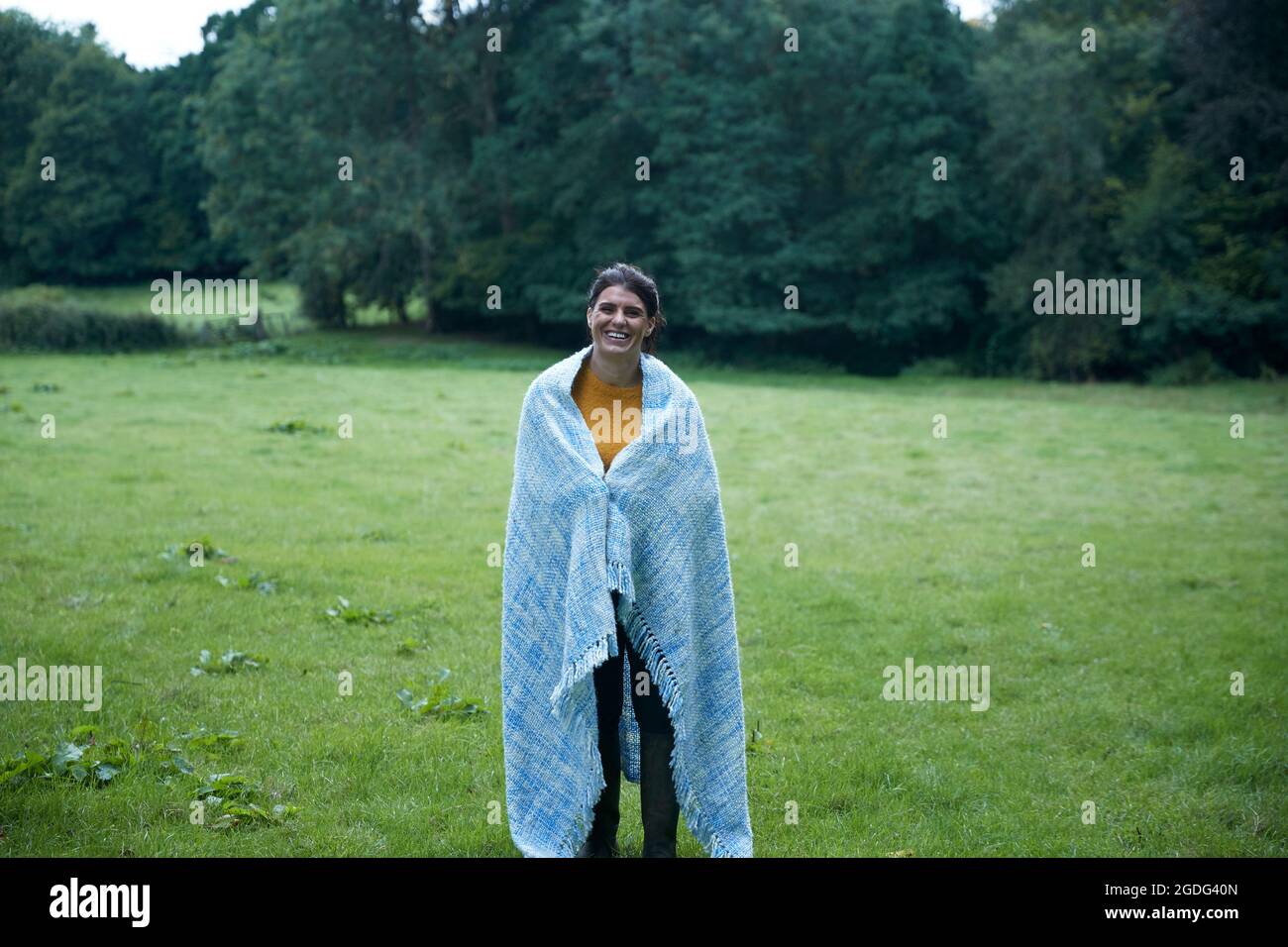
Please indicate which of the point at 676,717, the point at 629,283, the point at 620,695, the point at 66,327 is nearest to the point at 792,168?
the point at 66,327

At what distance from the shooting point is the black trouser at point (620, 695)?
469 centimetres

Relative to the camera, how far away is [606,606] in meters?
4.50

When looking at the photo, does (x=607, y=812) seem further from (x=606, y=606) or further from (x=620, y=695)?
(x=606, y=606)

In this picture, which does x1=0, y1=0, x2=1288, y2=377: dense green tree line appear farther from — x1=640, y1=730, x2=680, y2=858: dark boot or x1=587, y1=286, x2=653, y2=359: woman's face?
x1=640, y1=730, x2=680, y2=858: dark boot

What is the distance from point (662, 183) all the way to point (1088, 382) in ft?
48.5

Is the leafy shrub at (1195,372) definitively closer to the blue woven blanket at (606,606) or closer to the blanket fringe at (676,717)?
the blue woven blanket at (606,606)

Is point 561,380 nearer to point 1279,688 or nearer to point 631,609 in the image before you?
point 631,609

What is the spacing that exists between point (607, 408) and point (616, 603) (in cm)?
80

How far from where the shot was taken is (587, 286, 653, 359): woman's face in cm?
463

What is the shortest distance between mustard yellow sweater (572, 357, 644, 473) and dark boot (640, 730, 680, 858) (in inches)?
48.2

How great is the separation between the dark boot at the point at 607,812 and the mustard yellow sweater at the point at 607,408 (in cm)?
125

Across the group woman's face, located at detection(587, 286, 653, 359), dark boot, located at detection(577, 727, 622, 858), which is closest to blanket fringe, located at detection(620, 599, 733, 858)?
dark boot, located at detection(577, 727, 622, 858)

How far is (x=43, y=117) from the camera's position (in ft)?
171
